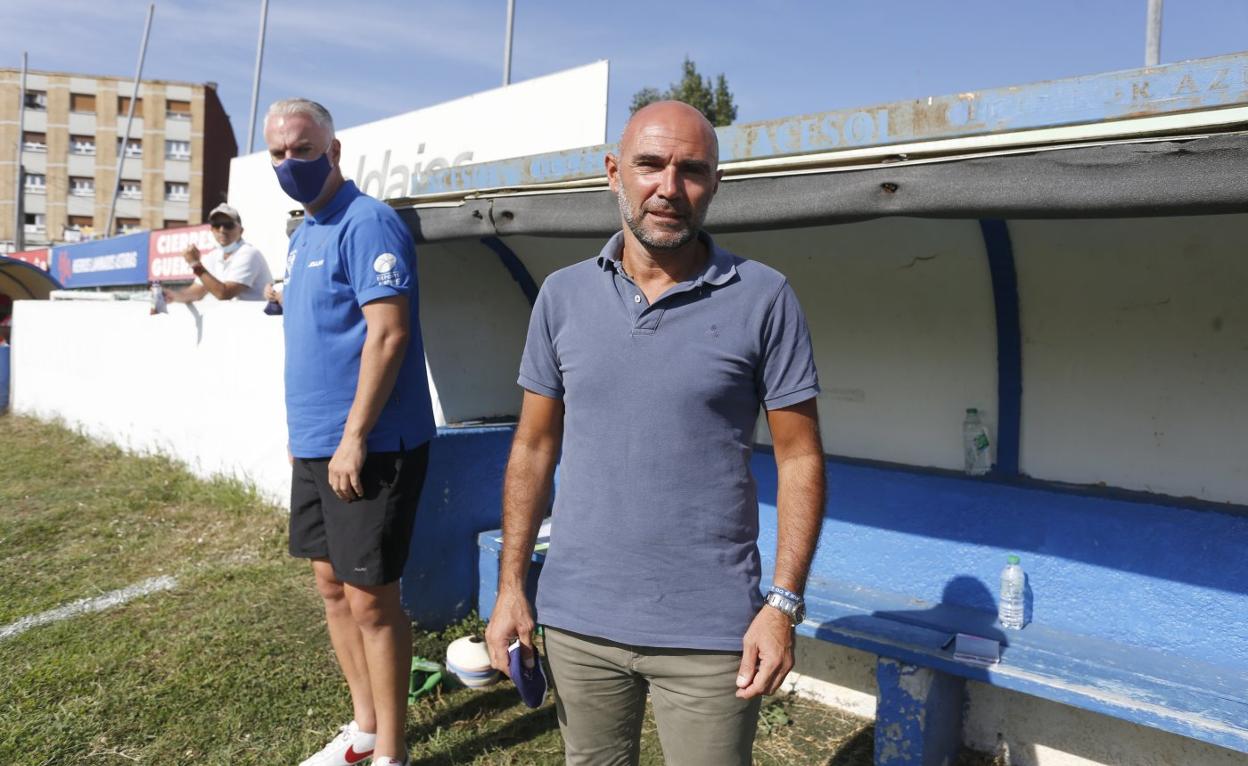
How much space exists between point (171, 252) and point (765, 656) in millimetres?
16032

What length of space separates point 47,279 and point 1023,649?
54.3 ft

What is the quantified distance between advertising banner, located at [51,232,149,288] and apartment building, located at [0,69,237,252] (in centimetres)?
4527

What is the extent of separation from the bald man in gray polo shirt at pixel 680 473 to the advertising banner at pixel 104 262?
16824 millimetres

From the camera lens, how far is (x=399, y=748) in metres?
2.82

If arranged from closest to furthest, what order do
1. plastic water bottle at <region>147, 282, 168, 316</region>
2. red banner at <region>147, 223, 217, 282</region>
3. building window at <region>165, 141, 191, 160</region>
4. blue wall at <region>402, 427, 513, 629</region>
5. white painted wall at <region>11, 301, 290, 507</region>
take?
1. blue wall at <region>402, 427, 513, 629</region>
2. white painted wall at <region>11, 301, 290, 507</region>
3. plastic water bottle at <region>147, 282, 168, 316</region>
4. red banner at <region>147, 223, 217, 282</region>
5. building window at <region>165, 141, 191, 160</region>

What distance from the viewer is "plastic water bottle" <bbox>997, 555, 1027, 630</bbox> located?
10.6 feet

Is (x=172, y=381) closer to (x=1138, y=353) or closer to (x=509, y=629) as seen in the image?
(x=509, y=629)

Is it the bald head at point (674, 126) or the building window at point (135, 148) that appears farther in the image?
the building window at point (135, 148)

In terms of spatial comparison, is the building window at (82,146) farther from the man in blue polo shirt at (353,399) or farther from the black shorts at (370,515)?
the black shorts at (370,515)

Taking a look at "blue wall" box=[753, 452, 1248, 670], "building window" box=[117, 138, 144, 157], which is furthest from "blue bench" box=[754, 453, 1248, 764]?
"building window" box=[117, 138, 144, 157]

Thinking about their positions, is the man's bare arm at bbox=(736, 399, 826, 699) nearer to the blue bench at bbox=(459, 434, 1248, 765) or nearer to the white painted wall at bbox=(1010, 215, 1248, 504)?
the blue bench at bbox=(459, 434, 1248, 765)

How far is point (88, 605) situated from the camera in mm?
4395

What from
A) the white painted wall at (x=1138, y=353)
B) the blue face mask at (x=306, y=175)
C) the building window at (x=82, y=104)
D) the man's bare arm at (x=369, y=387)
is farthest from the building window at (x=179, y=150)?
the white painted wall at (x=1138, y=353)

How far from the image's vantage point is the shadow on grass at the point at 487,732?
10.2 feet
